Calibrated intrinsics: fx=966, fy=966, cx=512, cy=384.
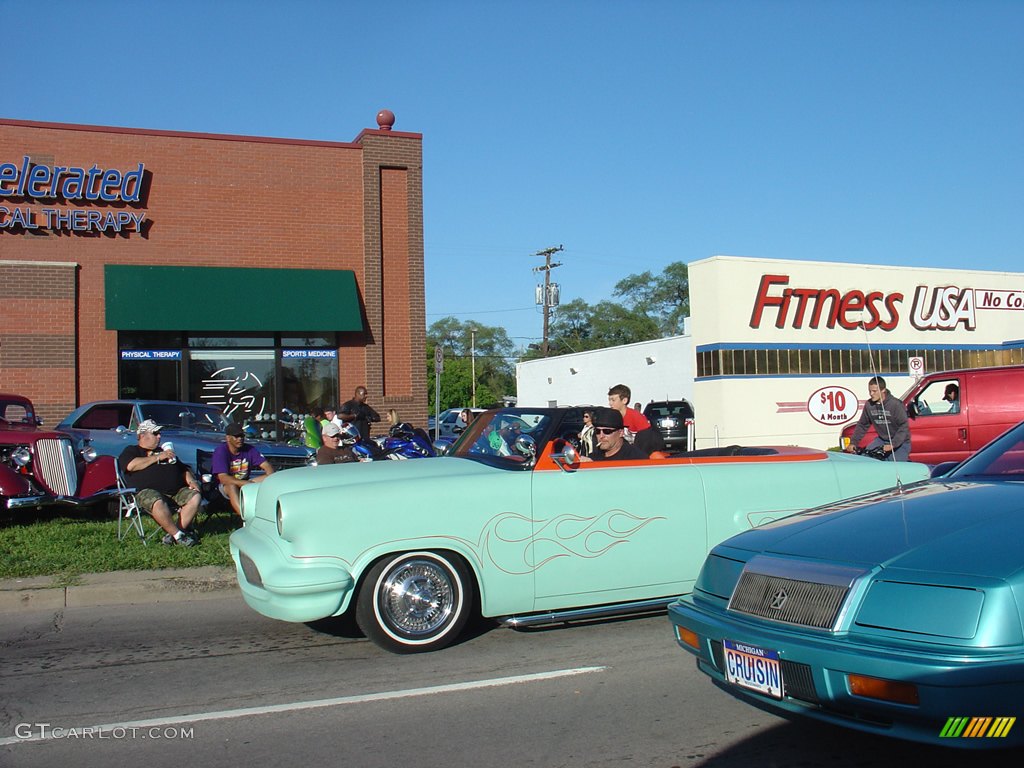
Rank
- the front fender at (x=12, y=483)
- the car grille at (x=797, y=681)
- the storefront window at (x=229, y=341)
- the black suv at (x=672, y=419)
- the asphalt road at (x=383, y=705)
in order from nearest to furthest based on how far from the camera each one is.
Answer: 1. the car grille at (x=797, y=681)
2. the asphalt road at (x=383, y=705)
3. the front fender at (x=12, y=483)
4. the storefront window at (x=229, y=341)
5. the black suv at (x=672, y=419)

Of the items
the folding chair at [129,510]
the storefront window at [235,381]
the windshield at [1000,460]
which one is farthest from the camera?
the storefront window at [235,381]

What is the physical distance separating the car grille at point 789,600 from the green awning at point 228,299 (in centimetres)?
1538

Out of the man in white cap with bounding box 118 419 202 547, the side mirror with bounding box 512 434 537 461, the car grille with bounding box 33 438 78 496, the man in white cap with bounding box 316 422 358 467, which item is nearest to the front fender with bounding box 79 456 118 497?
the car grille with bounding box 33 438 78 496

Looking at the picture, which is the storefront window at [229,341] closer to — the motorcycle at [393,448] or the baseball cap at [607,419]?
the motorcycle at [393,448]

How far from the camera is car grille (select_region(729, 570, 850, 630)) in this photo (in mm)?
3670

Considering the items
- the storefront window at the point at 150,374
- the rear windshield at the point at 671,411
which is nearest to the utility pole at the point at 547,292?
the rear windshield at the point at 671,411

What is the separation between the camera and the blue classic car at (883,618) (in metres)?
3.29

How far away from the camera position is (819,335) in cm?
2791

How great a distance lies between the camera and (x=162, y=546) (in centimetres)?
963

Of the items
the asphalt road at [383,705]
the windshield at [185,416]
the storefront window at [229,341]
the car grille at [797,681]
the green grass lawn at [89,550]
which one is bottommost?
the asphalt road at [383,705]

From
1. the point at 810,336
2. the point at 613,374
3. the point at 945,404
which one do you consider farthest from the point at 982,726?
the point at 613,374

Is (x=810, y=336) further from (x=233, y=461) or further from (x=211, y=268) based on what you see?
(x=233, y=461)

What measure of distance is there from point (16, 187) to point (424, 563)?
589 inches

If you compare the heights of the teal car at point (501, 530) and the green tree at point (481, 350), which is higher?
the green tree at point (481, 350)
